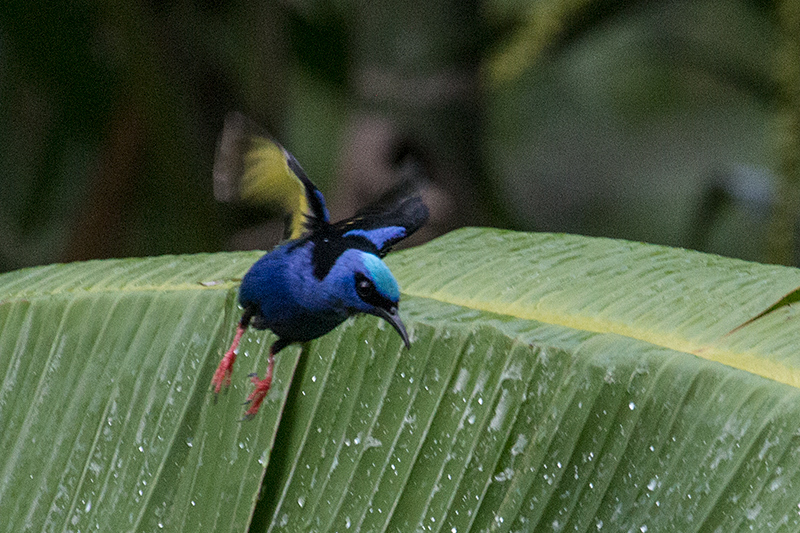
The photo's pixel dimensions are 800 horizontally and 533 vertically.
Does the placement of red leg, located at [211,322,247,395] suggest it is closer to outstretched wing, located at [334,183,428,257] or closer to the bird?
the bird

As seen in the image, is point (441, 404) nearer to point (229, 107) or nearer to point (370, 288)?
point (370, 288)

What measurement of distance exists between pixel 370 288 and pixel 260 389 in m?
0.29

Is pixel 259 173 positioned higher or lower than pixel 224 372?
higher

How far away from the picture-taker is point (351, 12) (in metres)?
4.25

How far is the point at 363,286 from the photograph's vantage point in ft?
3.76

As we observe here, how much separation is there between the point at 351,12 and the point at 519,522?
348 centimetres

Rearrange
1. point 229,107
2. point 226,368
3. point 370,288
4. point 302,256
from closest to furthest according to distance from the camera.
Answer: point 370,288 < point 302,256 < point 226,368 < point 229,107

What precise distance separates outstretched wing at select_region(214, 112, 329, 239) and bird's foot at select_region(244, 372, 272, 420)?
0.24m

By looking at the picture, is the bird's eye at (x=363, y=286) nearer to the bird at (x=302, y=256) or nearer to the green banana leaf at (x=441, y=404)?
the bird at (x=302, y=256)

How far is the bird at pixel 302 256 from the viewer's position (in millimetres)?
1162

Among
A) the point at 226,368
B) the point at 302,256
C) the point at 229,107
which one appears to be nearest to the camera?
the point at 302,256

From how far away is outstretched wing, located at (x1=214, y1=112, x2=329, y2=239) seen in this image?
1314 mm

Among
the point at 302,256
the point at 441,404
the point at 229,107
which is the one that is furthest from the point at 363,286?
the point at 229,107

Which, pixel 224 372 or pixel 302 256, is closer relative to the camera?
pixel 302 256
